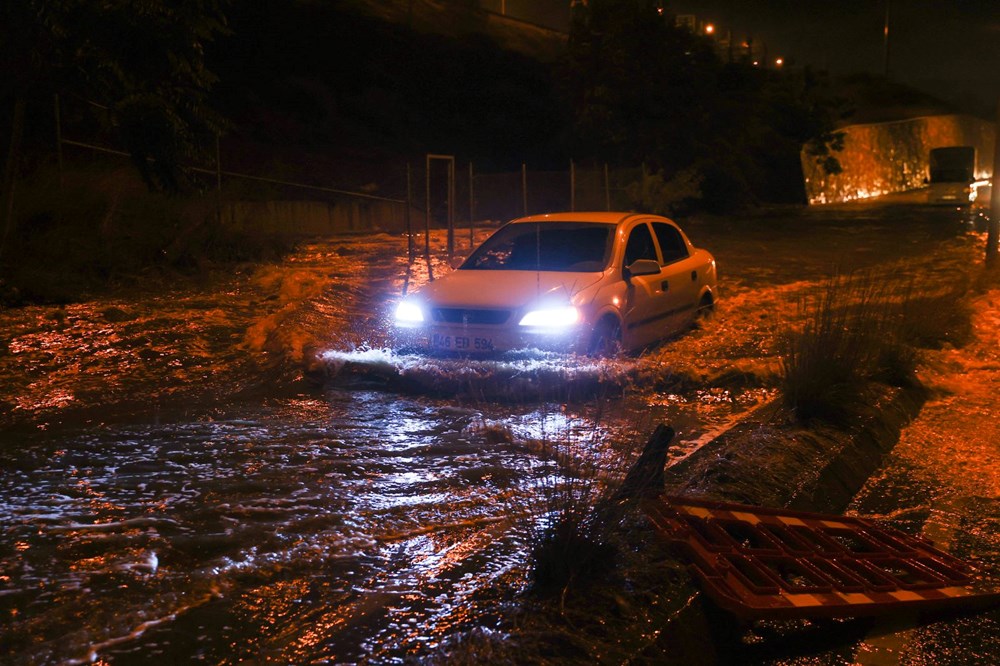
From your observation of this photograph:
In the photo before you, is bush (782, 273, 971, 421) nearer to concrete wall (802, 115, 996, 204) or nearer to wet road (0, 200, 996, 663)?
wet road (0, 200, 996, 663)

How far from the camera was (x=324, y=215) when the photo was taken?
76.2ft

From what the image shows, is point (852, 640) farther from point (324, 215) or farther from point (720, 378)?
point (324, 215)

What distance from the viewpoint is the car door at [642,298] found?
9211 millimetres

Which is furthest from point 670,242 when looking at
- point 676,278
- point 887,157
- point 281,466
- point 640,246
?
point 887,157

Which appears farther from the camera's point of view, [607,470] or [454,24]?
[454,24]

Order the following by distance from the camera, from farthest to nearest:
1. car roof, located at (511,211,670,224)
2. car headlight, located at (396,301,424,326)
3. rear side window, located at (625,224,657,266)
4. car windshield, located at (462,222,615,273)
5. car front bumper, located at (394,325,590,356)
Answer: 1. car roof, located at (511,211,670,224)
2. rear side window, located at (625,224,657,266)
3. car windshield, located at (462,222,615,273)
4. car headlight, located at (396,301,424,326)
5. car front bumper, located at (394,325,590,356)

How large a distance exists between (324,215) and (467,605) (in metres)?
20.1

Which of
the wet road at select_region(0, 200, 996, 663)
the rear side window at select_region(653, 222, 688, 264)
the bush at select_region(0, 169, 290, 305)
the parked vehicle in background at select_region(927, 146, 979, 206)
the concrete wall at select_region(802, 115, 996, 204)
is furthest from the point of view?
the concrete wall at select_region(802, 115, 996, 204)

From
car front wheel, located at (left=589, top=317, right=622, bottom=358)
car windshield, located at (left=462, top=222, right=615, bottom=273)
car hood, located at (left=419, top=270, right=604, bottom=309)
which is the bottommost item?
car front wheel, located at (left=589, top=317, right=622, bottom=358)

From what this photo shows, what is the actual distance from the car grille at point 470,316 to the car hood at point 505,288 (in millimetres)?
60

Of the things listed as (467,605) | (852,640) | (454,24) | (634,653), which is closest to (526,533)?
(467,605)

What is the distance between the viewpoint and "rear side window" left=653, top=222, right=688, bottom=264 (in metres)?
10.6

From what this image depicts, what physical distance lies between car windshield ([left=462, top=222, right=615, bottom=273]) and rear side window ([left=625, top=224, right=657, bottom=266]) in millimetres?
247

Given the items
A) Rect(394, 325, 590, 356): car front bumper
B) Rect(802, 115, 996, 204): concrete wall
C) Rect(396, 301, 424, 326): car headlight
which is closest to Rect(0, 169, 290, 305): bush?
Rect(396, 301, 424, 326): car headlight
